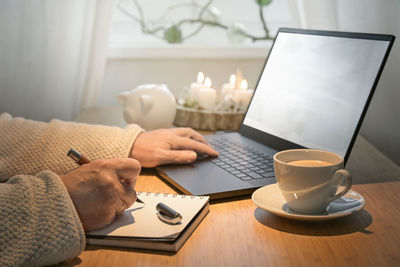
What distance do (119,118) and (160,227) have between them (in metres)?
0.95

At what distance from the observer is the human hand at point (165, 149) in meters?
0.97

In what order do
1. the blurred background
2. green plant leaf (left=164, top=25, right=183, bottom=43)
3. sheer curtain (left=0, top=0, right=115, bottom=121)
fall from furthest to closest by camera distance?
green plant leaf (left=164, top=25, right=183, bottom=43) → sheer curtain (left=0, top=0, right=115, bottom=121) → the blurred background

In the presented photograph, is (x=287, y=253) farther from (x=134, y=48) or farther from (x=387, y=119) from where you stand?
(x=134, y=48)

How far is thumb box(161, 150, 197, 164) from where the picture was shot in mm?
970

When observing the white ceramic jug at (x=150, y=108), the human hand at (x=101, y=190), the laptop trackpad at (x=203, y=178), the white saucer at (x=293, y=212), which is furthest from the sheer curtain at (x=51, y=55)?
the white saucer at (x=293, y=212)

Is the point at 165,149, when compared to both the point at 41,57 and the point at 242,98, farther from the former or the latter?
the point at 41,57

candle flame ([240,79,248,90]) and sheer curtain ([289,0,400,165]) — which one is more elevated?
sheer curtain ([289,0,400,165])

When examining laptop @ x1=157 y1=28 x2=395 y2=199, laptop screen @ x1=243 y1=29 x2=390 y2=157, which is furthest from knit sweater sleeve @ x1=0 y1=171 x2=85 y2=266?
laptop screen @ x1=243 y1=29 x2=390 y2=157

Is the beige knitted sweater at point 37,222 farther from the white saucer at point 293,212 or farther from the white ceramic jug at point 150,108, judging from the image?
the white ceramic jug at point 150,108

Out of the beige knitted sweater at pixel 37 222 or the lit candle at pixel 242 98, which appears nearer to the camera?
the beige knitted sweater at pixel 37 222

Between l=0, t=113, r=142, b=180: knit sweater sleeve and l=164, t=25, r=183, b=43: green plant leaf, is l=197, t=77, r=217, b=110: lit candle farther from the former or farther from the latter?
l=164, t=25, r=183, b=43: green plant leaf

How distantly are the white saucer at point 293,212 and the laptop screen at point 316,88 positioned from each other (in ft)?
0.51

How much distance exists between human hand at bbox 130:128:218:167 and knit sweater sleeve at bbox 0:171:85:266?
32 cm

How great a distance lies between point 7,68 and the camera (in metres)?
1.41
